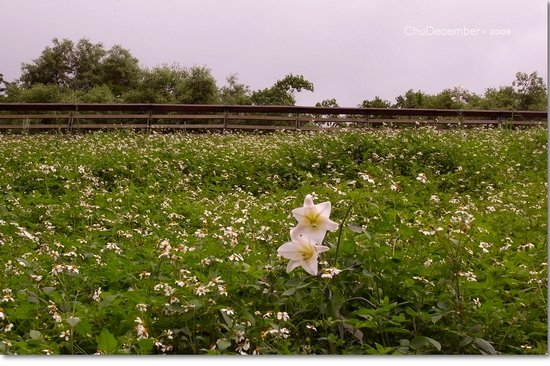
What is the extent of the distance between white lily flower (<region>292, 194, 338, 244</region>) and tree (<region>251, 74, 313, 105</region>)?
2125 mm

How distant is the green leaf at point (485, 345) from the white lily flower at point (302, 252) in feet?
2.26

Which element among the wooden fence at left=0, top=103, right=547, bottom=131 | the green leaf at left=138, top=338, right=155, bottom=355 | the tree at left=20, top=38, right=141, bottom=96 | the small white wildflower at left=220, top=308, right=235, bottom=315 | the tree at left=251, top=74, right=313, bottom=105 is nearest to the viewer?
the green leaf at left=138, top=338, right=155, bottom=355

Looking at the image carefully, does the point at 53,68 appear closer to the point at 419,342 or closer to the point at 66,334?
the point at 66,334

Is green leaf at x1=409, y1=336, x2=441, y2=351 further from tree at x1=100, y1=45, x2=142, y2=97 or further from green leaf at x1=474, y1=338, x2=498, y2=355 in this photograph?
tree at x1=100, y1=45, x2=142, y2=97

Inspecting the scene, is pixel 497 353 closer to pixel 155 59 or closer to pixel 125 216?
pixel 155 59

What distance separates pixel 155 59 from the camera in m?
4.37

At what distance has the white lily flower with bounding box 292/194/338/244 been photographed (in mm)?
2260

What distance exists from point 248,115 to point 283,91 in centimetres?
154

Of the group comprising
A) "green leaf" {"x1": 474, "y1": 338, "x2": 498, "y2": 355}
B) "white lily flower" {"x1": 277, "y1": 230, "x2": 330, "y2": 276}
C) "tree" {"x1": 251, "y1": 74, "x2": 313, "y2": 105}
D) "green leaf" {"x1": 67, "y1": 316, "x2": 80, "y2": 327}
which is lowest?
"green leaf" {"x1": 474, "y1": 338, "x2": 498, "y2": 355}

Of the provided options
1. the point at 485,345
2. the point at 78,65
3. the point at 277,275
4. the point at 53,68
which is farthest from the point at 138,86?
the point at 485,345

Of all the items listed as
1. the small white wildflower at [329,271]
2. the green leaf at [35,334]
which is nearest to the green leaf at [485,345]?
the small white wildflower at [329,271]

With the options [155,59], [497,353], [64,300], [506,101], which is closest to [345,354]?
[497,353]

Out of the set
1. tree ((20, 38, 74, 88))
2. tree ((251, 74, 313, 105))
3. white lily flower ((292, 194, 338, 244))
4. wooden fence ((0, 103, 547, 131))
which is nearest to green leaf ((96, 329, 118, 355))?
white lily flower ((292, 194, 338, 244))

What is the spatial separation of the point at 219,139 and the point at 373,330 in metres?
6.40
